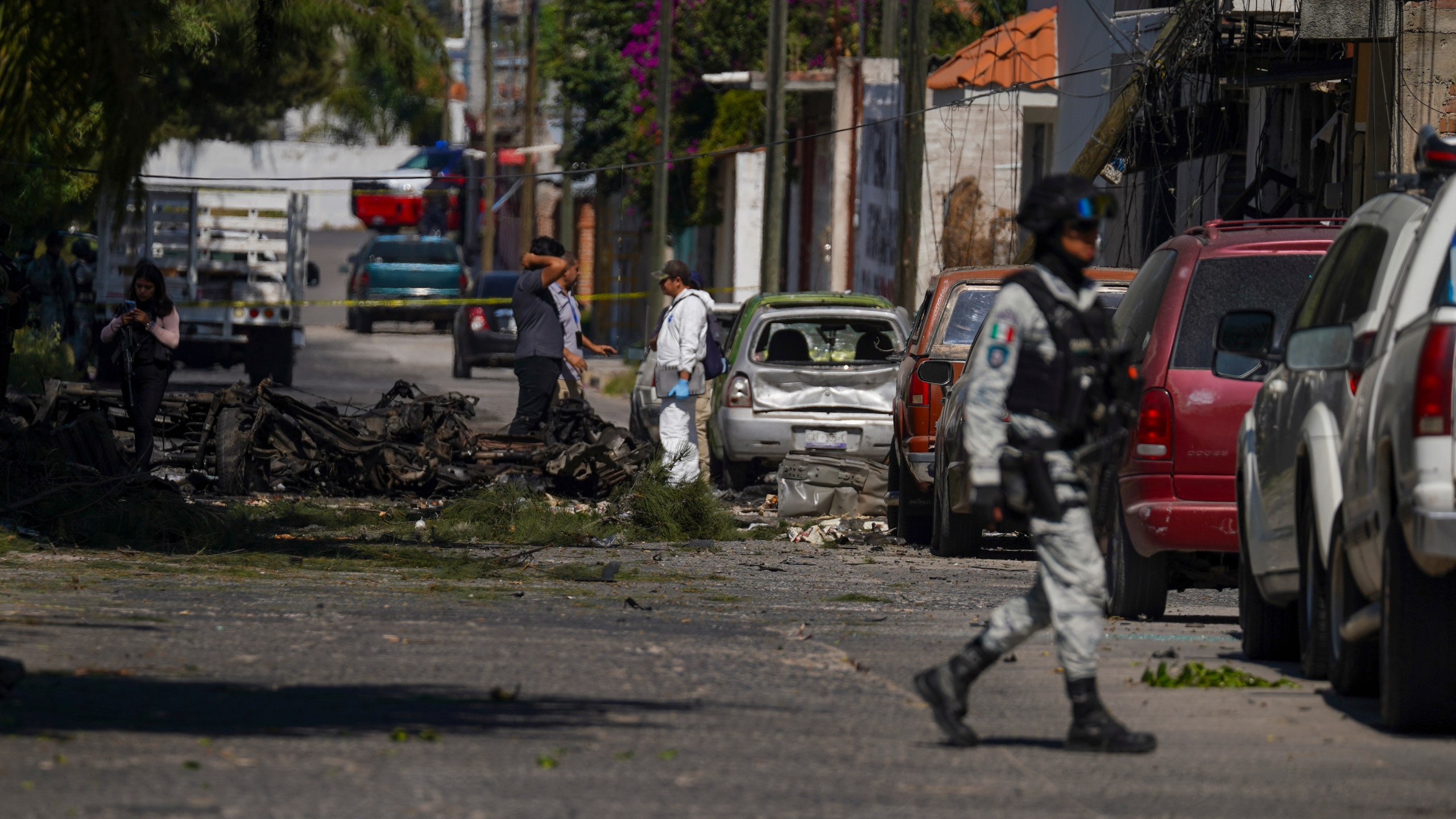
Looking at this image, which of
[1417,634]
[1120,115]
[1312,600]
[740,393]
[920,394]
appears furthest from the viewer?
[1120,115]

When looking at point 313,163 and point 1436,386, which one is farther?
point 313,163

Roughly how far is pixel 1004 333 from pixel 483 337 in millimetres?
28613

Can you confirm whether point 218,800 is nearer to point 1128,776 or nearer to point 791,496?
point 1128,776

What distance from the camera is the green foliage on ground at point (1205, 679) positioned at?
7699 millimetres

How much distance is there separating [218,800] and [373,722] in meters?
1.12

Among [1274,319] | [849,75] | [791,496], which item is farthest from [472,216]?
[1274,319]

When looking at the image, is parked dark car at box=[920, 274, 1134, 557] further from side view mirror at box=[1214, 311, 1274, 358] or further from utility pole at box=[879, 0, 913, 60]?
utility pole at box=[879, 0, 913, 60]

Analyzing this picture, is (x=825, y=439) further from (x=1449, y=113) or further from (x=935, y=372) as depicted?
(x=1449, y=113)

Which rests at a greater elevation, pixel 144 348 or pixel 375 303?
pixel 375 303

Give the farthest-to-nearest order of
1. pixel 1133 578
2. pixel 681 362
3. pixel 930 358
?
pixel 681 362
pixel 930 358
pixel 1133 578

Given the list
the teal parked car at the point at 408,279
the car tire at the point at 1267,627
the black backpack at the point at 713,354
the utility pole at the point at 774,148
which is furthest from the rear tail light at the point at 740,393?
the teal parked car at the point at 408,279

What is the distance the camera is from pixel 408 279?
154 ft

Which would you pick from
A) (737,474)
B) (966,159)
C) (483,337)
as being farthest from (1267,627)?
(483,337)

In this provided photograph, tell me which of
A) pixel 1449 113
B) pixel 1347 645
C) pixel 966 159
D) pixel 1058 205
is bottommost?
pixel 1347 645
